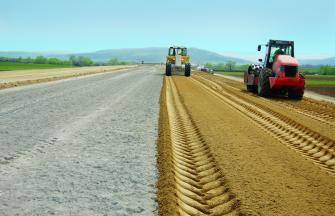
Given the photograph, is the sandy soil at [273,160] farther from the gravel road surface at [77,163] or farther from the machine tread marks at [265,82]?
the machine tread marks at [265,82]

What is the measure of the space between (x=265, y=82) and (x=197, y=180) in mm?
15336

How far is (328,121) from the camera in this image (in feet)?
40.2

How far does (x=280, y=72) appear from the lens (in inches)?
750

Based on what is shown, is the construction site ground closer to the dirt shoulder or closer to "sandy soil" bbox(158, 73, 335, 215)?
→ "sandy soil" bbox(158, 73, 335, 215)

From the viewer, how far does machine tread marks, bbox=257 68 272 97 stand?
1988 cm

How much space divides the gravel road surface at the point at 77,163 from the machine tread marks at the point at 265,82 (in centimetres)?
961

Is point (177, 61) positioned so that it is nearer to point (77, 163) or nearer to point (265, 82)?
point (265, 82)

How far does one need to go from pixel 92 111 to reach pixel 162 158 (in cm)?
597

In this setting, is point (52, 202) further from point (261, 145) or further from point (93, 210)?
point (261, 145)

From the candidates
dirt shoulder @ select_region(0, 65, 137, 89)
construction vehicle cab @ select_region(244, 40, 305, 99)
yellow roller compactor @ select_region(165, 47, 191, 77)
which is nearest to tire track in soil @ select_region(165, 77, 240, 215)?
construction vehicle cab @ select_region(244, 40, 305, 99)

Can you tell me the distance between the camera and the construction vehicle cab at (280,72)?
19141mm

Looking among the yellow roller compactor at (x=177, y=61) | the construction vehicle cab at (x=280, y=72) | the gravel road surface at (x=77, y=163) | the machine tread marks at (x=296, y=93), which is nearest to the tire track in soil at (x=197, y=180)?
the gravel road surface at (x=77, y=163)

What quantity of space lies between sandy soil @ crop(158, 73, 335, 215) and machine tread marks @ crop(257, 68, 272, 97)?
25.5 feet

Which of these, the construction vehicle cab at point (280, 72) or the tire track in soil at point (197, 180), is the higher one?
the construction vehicle cab at point (280, 72)
